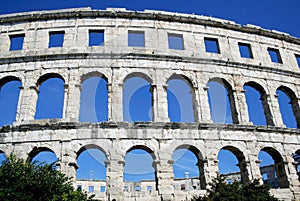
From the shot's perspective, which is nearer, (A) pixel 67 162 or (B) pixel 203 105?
(A) pixel 67 162

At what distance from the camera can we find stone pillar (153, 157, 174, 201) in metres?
13.1

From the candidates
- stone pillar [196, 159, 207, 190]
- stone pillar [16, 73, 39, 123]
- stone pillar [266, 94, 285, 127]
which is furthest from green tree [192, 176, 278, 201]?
stone pillar [16, 73, 39, 123]

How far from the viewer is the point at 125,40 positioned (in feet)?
56.0

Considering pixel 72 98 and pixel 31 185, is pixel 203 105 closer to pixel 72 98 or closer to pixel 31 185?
pixel 72 98

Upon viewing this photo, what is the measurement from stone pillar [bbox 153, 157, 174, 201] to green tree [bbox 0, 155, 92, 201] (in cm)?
458

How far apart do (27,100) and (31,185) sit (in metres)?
7.30

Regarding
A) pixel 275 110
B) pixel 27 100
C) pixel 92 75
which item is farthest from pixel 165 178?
pixel 27 100

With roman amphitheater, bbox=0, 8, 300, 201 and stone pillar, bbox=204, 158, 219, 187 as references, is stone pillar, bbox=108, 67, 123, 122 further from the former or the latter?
stone pillar, bbox=204, 158, 219, 187

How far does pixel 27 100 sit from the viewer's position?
49.6ft

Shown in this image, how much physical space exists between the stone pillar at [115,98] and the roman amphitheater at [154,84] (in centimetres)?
5

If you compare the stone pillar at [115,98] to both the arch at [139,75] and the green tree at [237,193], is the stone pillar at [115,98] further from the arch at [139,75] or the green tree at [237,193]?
the green tree at [237,193]

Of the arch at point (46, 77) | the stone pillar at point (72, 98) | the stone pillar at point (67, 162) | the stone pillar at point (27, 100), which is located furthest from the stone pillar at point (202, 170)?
the stone pillar at point (27, 100)

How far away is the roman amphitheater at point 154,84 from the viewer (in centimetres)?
1381

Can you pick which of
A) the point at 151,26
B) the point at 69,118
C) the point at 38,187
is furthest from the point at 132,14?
the point at 38,187
